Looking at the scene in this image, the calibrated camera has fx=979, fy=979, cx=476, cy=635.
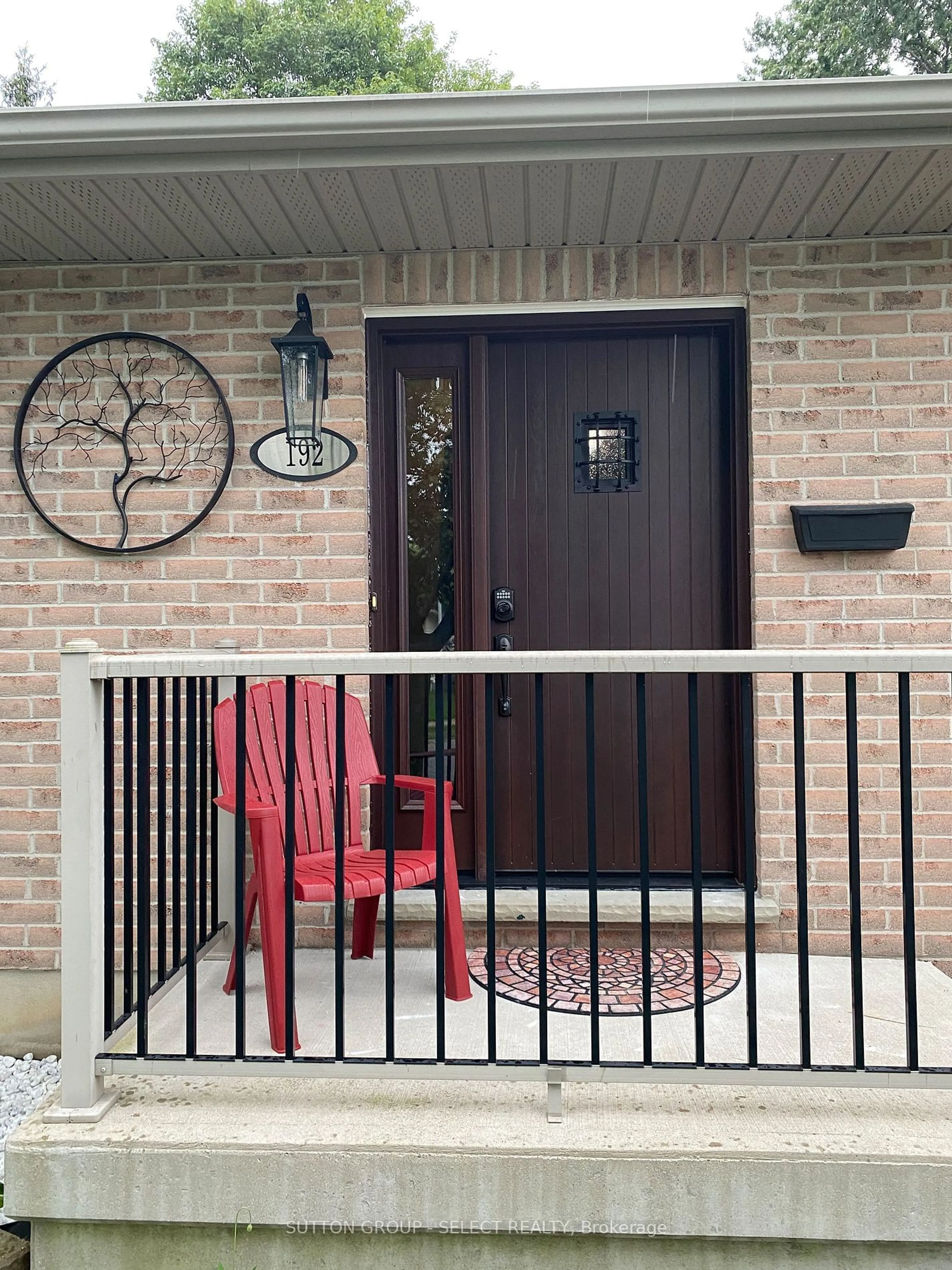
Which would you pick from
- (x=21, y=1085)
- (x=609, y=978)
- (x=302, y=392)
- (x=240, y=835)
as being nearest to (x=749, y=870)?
(x=609, y=978)

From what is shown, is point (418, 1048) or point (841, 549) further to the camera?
point (841, 549)

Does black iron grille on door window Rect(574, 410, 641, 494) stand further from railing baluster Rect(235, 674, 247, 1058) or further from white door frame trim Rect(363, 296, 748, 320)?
railing baluster Rect(235, 674, 247, 1058)

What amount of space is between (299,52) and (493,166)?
21.8m

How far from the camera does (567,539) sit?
3.32 metres

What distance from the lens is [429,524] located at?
336 cm

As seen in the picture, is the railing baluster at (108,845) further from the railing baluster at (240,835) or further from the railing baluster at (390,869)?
the railing baluster at (390,869)

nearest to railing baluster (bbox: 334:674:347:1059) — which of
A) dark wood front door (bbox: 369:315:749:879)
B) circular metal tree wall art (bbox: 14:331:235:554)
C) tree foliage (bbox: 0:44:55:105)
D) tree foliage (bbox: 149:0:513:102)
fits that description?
dark wood front door (bbox: 369:315:749:879)

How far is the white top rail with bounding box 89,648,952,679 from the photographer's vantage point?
1.91 metres

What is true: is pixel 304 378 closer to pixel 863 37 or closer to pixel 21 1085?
pixel 21 1085

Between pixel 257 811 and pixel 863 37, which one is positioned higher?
pixel 863 37

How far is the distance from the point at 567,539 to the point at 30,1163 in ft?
7.49

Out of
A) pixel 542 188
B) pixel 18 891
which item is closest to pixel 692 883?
pixel 542 188

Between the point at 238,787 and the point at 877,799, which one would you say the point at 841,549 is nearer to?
the point at 877,799

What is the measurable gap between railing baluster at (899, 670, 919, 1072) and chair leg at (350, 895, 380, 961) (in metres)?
1.49
